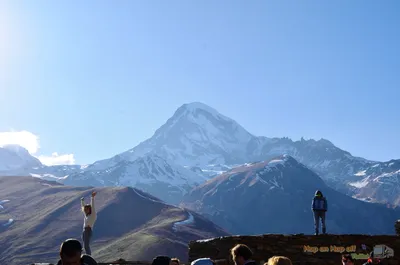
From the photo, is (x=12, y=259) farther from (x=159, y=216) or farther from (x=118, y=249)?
(x=159, y=216)

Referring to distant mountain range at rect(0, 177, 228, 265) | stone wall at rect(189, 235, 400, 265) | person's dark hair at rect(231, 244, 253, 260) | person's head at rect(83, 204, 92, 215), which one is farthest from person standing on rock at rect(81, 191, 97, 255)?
distant mountain range at rect(0, 177, 228, 265)

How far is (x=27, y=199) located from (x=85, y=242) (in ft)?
617

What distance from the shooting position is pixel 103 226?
156500 millimetres

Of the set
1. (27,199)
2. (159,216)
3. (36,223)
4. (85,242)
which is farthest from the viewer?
(27,199)

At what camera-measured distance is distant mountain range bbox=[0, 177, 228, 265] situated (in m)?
123

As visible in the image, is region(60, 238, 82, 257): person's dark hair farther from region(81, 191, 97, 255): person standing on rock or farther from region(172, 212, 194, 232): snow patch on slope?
region(172, 212, 194, 232): snow patch on slope

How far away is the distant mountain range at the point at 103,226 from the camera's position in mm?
123062

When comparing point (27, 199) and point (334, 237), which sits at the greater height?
point (27, 199)

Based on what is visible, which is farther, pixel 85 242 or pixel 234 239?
pixel 234 239

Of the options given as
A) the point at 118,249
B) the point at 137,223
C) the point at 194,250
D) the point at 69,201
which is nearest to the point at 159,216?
the point at 137,223

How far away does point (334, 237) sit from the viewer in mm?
16000

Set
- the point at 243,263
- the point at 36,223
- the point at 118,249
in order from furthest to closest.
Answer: the point at 36,223 → the point at 118,249 → the point at 243,263

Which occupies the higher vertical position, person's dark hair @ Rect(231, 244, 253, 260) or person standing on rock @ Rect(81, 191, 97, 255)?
person standing on rock @ Rect(81, 191, 97, 255)

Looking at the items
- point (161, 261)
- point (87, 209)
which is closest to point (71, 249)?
point (161, 261)
